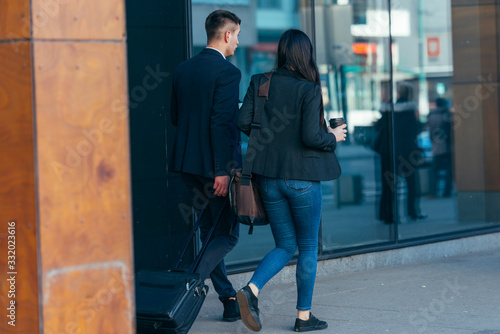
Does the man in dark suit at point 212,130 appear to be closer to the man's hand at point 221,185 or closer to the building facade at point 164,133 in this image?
the man's hand at point 221,185

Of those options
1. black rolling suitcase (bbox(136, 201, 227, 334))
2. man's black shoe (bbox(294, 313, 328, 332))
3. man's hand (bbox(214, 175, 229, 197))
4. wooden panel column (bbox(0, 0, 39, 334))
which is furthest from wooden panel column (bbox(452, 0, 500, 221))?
wooden panel column (bbox(0, 0, 39, 334))

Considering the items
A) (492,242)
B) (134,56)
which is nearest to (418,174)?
(492,242)

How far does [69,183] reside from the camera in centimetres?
381

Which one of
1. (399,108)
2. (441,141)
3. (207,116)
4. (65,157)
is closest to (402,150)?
(399,108)

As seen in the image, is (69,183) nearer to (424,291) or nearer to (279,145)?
(279,145)

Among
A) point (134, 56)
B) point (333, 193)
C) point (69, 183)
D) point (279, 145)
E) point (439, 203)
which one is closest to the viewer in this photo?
point (69, 183)

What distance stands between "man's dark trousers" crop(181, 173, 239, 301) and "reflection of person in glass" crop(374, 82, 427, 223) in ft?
10.6

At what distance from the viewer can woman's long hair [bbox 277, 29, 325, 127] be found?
16.5 ft

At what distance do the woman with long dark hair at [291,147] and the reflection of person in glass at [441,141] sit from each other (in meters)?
4.33

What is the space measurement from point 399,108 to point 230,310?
3.97m

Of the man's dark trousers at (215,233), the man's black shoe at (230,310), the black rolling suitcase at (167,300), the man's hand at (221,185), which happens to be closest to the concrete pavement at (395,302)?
the man's black shoe at (230,310)

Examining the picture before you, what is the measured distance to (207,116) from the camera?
17.4ft

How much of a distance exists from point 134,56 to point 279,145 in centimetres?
187

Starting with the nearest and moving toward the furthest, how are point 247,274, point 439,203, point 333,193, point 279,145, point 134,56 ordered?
1. point 279,145
2. point 134,56
3. point 247,274
4. point 333,193
5. point 439,203
